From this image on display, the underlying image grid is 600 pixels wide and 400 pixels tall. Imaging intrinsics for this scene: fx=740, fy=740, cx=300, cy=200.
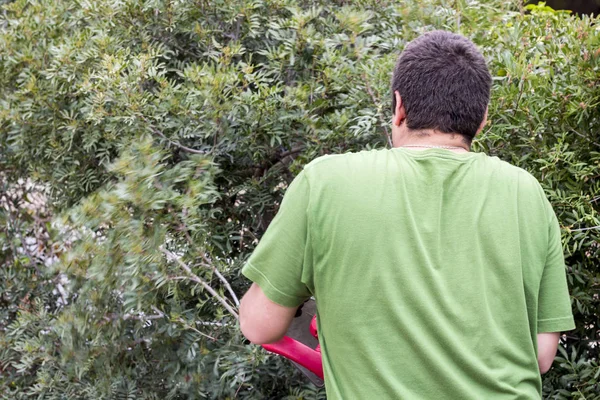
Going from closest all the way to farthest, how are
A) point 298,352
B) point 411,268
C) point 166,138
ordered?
point 411,268 < point 298,352 < point 166,138

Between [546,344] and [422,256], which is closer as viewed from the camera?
[422,256]

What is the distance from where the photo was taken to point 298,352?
2.11 metres

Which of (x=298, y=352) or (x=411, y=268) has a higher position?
(x=411, y=268)

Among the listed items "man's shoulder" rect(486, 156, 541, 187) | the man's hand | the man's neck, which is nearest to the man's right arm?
"man's shoulder" rect(486, 156, 541, 187)

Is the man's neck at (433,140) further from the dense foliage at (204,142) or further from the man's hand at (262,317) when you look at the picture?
the dense foliage at (204,142)

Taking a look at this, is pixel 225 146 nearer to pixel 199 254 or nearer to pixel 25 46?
pixel 199 254

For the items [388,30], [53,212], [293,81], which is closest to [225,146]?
[293,81]

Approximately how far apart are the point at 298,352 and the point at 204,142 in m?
1.56

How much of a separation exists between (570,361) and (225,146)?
5.51ft

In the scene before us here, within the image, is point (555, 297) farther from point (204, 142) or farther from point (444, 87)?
point (204, 142)

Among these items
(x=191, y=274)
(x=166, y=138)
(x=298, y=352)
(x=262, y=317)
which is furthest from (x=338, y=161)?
(x=166, y=138)

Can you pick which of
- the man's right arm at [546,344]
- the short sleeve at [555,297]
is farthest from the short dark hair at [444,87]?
the man's right arm at [546,344]

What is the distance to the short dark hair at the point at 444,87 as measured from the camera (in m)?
1.83

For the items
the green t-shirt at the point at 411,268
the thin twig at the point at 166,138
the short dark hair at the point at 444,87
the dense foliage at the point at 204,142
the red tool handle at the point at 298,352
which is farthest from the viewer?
the thin twig at the point at 166,138
